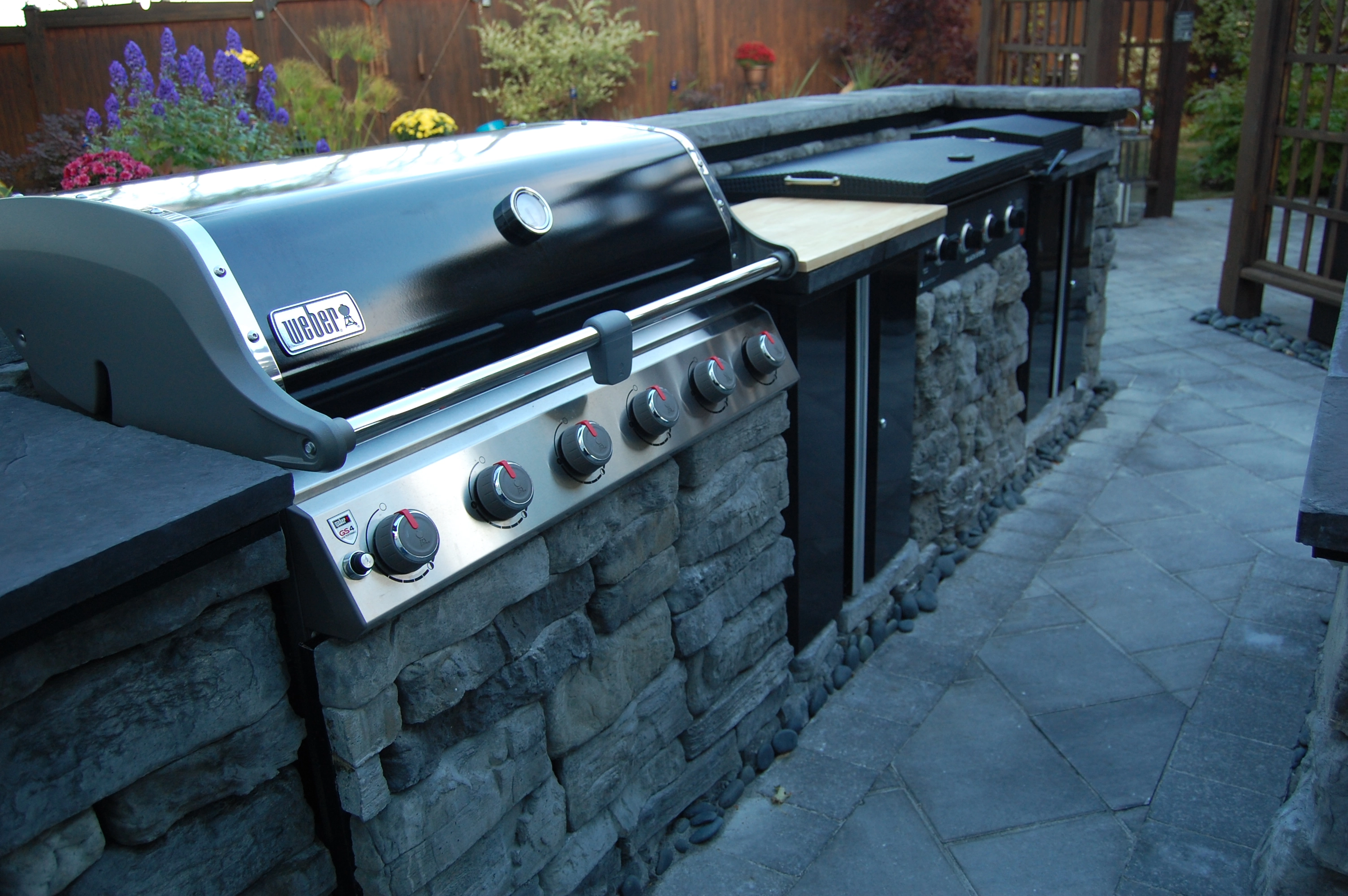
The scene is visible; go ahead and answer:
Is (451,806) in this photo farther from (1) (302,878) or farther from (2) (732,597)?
(2) (732,597)

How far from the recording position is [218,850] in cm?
158

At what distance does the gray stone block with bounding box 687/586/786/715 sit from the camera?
101 inches

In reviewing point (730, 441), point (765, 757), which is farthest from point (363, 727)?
point (765, 757)

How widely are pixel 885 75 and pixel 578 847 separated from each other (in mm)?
10072

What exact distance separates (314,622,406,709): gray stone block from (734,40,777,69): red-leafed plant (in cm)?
1021

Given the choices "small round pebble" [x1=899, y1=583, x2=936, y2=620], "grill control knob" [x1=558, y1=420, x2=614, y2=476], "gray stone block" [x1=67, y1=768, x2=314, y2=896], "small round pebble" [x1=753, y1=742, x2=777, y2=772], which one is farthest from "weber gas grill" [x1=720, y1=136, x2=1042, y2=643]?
"gray stone block" [x1=67, y1=768, x2=314, y2=896]

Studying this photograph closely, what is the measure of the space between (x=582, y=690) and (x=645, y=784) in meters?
0.41

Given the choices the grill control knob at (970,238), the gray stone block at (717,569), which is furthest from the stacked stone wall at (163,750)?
the grill control knob at (970,238)

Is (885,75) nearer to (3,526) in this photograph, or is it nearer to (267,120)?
(267,120)

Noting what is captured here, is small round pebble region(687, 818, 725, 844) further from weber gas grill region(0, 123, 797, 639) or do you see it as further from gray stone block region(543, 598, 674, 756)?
weber gas grill region(0, 123, 797, 639)

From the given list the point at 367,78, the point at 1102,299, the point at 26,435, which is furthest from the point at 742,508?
the point at 367,78

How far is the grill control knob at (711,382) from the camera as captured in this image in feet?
7.72

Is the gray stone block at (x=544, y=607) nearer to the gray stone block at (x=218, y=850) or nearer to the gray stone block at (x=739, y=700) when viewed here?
the gray stone block at (x=218, y=850)

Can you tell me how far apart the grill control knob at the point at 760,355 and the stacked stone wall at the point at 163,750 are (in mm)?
1303
